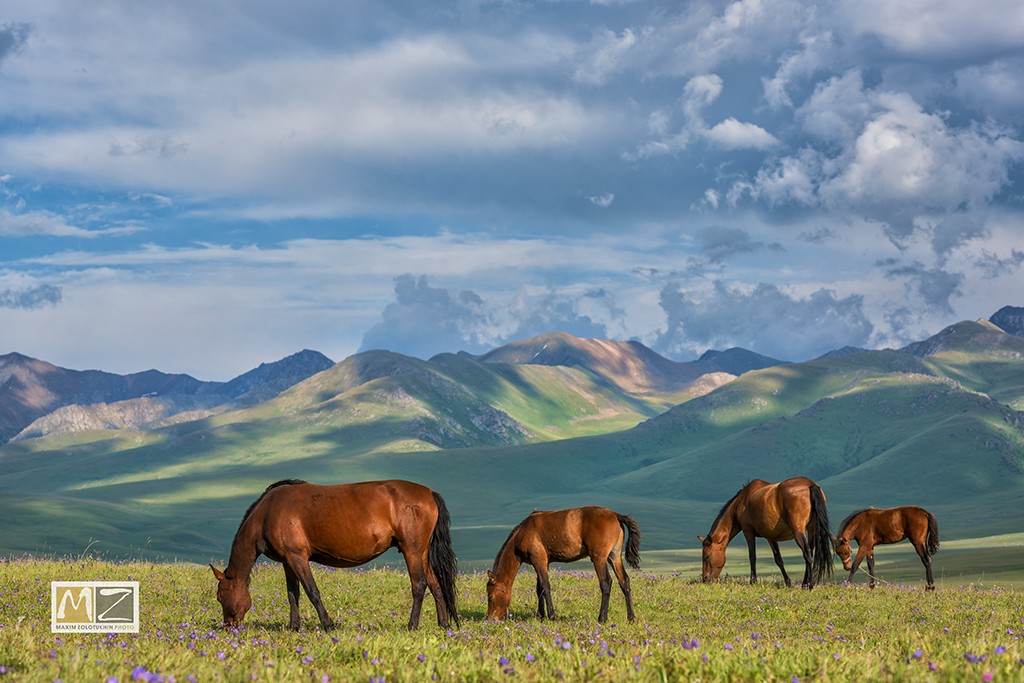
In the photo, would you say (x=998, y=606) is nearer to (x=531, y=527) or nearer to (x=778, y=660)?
(x=531, y=527)

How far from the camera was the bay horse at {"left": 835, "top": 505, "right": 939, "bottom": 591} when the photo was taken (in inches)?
1120

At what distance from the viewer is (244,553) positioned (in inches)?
683

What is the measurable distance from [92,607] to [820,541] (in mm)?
17232

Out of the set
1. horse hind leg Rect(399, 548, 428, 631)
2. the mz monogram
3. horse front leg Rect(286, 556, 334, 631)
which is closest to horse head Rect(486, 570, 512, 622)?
horse hind leg Rect(399, 548, 428, 631)

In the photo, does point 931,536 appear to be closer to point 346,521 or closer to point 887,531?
point 887,531

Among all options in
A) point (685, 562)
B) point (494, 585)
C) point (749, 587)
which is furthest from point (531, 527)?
point (685, 562)

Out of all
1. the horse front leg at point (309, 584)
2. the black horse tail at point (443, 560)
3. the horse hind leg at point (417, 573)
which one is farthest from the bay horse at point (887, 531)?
the horse front leg at point (309, 584)

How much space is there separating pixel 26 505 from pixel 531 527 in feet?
597

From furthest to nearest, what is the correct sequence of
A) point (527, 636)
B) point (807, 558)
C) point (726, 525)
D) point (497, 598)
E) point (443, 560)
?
Result: point (726, 525), point (807, 558), point (497, 598), point (443, 560), point (527, 636)

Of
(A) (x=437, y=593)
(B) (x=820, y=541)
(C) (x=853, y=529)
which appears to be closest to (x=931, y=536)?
(C) (x=853, y=529)

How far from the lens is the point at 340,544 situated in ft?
55.8

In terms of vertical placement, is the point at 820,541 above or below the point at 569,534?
below

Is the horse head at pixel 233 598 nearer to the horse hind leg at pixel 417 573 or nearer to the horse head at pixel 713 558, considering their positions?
the horse hind leg at pixel 417 573

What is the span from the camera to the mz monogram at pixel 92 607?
51.5ft
